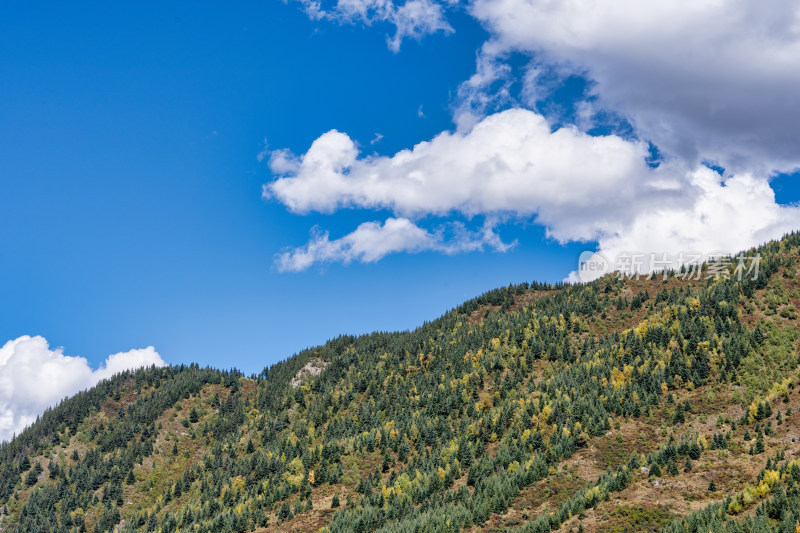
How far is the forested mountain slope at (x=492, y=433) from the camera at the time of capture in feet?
152

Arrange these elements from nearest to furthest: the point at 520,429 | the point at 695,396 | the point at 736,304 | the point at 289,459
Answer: the point at 695,396
the point at 520,429
the point at 736,304
the point at 289,459

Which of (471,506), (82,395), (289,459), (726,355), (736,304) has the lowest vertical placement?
(471,506)

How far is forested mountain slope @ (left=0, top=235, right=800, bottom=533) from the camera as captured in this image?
4619 cm

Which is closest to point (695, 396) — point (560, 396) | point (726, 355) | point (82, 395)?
point (726, 355)

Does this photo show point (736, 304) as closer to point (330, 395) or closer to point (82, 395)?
point (330, 395)

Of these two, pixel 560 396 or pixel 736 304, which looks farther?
pixel 736 304

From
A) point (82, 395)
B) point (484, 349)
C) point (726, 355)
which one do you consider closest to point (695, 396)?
point (726, 355)

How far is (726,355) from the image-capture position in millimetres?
62781

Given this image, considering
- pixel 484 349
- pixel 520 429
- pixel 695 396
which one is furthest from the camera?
pixel 484 349

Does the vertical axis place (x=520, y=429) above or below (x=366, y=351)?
below

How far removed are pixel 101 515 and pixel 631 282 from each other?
96.4 meters

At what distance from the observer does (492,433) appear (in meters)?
65.9

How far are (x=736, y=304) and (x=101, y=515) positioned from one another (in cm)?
9784

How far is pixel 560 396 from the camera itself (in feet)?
222
